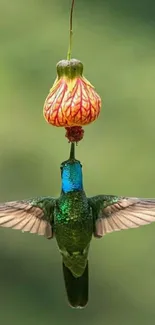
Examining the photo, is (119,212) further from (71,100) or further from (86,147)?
(86,147)

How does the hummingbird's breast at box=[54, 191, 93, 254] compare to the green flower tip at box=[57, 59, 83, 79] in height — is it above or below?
below

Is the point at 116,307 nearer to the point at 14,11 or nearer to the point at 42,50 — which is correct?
the point at 42,50

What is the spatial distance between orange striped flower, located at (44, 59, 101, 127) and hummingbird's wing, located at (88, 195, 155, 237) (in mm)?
214

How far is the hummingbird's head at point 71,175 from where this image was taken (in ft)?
5.67

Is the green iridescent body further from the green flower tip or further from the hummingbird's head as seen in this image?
the green flower tip

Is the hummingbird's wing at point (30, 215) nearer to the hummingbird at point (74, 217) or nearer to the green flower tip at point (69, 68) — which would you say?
the hummingbird at point (74, 217)

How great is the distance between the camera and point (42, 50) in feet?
12.8

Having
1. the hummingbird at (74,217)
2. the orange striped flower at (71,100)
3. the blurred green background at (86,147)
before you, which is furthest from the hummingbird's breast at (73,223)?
the blurred green background at (86,147)

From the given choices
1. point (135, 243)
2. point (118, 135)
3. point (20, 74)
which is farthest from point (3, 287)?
point (20, 74)

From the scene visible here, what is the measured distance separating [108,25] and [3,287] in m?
1.44

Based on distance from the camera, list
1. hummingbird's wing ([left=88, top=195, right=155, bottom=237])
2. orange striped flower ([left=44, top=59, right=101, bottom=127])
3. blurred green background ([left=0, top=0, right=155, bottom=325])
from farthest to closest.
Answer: blurred green background ([left=0, top=0, right=155, bottom=325])
hummingbird's wing ([left=88, top=195, right=155, bottom=237])
orange striped flower ([left=44, top=59, right=101, bottom=127])

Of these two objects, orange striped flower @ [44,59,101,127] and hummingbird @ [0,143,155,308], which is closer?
orange striped flower @ [44,59,101,127]

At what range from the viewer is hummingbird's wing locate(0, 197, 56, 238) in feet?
5.71

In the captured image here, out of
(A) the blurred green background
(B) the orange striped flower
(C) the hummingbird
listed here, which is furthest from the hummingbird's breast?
(A) the blurred green background
